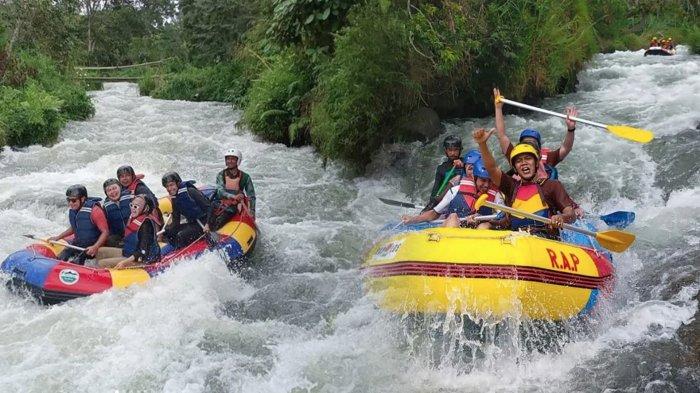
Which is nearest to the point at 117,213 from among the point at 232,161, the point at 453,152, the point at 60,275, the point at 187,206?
the point at 187,206

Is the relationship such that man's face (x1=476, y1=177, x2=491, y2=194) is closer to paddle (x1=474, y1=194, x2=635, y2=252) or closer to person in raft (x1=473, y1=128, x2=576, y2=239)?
person in raft (x1=473, y1=128, x2=576, y2=239)

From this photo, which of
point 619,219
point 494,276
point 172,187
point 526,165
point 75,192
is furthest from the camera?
point 172,187

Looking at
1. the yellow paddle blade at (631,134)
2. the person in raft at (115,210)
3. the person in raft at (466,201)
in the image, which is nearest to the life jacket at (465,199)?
the person in raft at (466,201)

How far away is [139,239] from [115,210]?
2.12 ft

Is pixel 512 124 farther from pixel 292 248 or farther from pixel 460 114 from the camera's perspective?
pixel 292 248

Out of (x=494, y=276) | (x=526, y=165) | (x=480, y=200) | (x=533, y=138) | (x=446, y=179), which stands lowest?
(x=494, y=276)

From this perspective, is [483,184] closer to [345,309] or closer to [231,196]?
[345,309]

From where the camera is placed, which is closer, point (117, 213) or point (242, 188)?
point (117, 213)

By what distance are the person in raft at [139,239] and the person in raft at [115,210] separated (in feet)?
1.14

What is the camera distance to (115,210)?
21.7 feet

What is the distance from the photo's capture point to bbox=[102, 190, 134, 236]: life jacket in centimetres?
659

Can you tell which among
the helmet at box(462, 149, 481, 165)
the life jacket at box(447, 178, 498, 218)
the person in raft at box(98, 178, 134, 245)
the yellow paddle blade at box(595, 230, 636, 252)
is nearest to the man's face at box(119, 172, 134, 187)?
the person in raft at box(98, 178, 134, 245)

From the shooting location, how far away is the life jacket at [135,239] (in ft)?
20.3

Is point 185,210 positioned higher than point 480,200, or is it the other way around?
point 480,200
